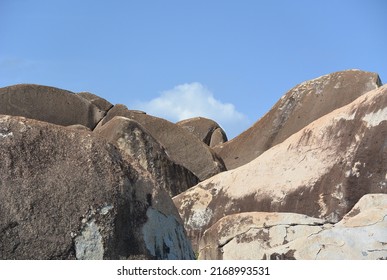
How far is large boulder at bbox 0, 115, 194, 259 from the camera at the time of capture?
823 centimetres

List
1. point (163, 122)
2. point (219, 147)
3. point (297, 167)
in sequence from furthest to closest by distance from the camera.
A: point (219, 147)
point (163, 122)
point (297, 167)

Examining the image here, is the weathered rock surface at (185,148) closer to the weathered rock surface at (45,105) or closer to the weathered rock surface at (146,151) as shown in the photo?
the weathered rock surface at (146,151)

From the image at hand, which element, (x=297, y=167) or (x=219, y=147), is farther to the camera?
(x=219, y=147)

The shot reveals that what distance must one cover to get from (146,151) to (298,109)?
758 centimetres

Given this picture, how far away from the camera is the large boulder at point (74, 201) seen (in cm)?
823

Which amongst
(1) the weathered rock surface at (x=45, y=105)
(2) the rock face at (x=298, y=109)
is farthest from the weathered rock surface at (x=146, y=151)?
(1) the weathered rock surface at (x=45, y=105)

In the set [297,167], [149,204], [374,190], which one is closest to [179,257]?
[149,204]

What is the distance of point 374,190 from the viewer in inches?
621

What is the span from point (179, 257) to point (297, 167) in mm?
9195

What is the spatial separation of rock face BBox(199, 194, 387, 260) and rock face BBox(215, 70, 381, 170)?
11.9 metres

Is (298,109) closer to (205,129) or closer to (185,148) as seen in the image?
(185,148)

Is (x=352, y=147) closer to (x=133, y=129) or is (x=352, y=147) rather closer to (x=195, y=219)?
(x=195, y=219)

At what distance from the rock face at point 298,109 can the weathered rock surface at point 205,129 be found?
33.1 feet
